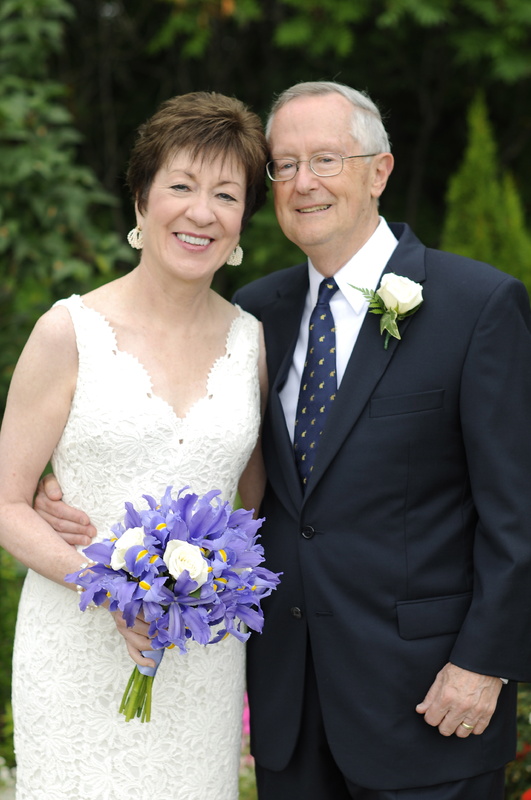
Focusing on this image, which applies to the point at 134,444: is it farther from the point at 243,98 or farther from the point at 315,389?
the point at 243,98

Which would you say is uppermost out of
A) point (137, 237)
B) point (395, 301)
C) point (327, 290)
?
point (137, 237)

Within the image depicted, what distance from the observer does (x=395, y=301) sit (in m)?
2.78

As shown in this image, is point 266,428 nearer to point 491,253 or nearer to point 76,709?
point 76,709

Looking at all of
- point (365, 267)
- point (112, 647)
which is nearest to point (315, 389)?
point (365, 267)

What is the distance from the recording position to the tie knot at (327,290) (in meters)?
3.08

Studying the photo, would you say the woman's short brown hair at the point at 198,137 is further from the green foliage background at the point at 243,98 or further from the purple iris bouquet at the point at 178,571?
the green foliage background at the point at 243,98

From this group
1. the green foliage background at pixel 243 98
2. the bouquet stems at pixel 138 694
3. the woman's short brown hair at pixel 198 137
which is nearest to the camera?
the bouquet stems at pixel 138 694

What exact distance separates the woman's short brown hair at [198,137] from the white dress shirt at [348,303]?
0.42 metres

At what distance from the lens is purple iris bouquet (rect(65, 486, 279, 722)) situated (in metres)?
2.29

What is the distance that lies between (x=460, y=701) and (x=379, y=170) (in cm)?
172

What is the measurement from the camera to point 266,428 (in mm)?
3193

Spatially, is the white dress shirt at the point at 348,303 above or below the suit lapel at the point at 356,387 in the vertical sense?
above

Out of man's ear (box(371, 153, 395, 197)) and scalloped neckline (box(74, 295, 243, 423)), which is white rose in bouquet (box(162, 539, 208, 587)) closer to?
scalloped neckline (box(74, 295, 243, 423))

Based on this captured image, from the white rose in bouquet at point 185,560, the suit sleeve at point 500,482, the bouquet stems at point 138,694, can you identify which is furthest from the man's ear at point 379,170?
the bouquet stems at point 138,694
